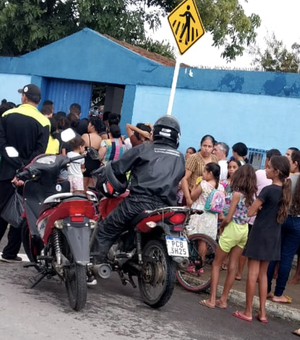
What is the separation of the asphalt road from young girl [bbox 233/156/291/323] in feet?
0.97

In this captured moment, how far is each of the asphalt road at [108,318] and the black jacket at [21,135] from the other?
1110mm

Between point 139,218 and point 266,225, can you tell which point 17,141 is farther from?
point 266,225

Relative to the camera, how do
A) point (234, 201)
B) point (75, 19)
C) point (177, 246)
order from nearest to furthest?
1. point (177, 246)
2. point (234, 201)
3. point (75, 19)

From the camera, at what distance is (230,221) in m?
6.85

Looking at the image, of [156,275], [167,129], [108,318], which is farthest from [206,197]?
[108,318]

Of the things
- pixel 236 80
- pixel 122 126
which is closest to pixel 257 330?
pixel 236 80

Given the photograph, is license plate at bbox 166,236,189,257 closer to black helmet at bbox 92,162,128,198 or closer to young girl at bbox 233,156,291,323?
black helmet at bbox 92,162,128,198

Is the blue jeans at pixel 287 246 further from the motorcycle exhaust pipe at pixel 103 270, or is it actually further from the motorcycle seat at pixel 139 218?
the motorcycle exhaust pipe at pixel 103 270

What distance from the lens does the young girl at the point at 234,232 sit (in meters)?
6.73

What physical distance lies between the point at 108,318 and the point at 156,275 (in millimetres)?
703

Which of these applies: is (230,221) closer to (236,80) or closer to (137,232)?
(137,232)

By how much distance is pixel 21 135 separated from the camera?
23.9 feet

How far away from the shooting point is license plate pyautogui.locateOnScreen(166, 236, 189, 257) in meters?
5.83

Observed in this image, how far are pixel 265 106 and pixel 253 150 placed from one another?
80 centimetres
